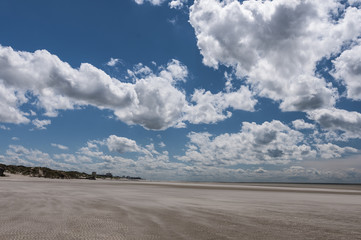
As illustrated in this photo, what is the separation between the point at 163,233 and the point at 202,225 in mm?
1480

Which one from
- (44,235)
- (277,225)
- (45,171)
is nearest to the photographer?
(44,235)

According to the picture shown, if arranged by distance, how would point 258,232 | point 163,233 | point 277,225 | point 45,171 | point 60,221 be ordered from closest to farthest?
point 163,233
point 258,232
point 60,221
point 277,225
point 45,171

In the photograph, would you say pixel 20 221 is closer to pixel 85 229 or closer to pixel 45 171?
pixel 85 229

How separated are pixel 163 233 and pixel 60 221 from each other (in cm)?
302

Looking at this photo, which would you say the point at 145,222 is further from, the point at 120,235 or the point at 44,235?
the point at 44,235

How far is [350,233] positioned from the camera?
5973 mm

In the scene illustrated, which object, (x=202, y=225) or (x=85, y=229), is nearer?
(x=85, y=229)

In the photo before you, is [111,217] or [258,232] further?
[111,217]

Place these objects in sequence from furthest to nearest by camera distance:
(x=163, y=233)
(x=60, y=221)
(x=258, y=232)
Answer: (x=60, y=221) < (x=258, y=232) < (x=163, y=233)

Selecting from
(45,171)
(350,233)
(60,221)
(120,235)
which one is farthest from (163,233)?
(45,171)

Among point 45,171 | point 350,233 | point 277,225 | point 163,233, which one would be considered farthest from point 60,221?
point 45,171

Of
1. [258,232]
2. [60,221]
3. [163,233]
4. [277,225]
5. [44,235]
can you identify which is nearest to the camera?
[44,235]

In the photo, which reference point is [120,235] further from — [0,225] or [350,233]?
[350,233]

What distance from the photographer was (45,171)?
173ft
